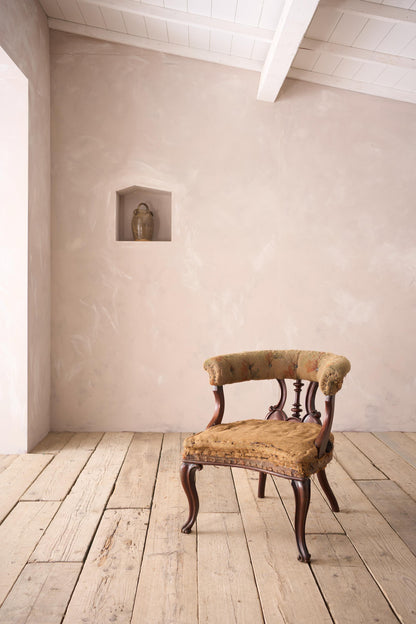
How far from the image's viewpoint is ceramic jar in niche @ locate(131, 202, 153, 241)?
3.79m

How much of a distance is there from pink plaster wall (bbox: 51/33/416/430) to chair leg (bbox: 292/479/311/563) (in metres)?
1.81

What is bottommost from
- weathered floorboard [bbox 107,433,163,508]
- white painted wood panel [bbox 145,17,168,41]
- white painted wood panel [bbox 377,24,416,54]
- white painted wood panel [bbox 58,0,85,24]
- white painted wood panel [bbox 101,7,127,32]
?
weathered floorboard [bbox 107,433,163,508]

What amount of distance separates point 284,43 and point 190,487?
2.40 m

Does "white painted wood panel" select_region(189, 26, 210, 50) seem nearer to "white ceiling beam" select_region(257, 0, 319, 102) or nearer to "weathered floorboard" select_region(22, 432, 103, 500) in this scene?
"white ceiling beam" select_region(257, 0, 319, 102)

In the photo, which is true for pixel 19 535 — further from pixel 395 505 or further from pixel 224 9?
pixel 224 9

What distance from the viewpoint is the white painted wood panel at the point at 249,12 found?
2936 millimetres

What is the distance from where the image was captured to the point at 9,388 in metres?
3.29

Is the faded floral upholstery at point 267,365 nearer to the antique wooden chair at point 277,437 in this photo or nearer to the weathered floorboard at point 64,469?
the antique wooden chair at point 277,437

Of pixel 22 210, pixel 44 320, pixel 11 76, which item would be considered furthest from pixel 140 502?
pixel 11 76

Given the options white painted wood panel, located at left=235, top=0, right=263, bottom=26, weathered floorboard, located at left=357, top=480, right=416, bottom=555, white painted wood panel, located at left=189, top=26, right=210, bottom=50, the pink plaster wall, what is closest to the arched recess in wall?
the pink plaster wall

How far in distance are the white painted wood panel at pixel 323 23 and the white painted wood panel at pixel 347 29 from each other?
1.1 inches

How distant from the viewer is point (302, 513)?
78.7 inches

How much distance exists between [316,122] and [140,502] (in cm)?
283

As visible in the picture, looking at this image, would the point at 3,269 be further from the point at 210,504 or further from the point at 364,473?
the point at 364,473
